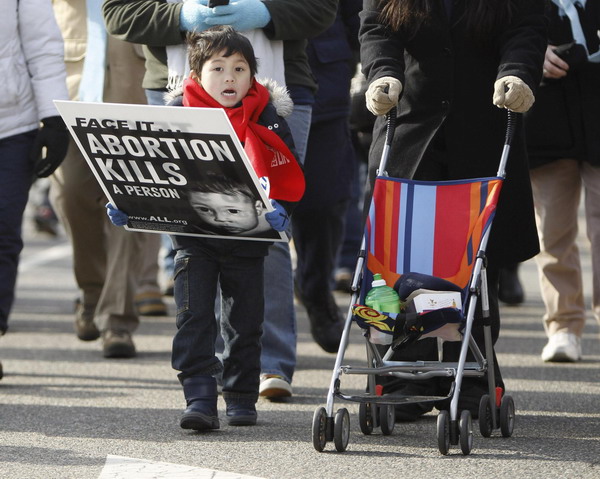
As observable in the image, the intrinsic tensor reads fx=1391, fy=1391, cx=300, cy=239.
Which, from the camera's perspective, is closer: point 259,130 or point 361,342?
point 259,130

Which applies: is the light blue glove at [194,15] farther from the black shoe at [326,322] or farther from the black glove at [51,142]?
the black shoe at [326,322]

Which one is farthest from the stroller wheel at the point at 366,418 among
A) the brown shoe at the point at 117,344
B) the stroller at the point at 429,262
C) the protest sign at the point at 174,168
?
the brown shoe at the point at 117,344

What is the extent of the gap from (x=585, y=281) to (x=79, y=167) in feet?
17.0

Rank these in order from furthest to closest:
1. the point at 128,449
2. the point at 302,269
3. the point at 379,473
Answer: the point at 302,269 < the point at 128,449 < the point at 379,473

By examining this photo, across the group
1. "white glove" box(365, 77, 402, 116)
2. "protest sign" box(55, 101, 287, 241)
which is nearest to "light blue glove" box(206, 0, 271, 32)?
"white glove" box(365, 77, 402, 116)

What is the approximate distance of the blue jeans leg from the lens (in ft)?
19.5

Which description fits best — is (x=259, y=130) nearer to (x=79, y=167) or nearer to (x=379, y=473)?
(x=379, y=473)

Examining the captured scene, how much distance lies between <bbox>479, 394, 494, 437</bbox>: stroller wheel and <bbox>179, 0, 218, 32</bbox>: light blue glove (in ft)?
6.00

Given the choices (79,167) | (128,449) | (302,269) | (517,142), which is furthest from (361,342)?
(128,449)

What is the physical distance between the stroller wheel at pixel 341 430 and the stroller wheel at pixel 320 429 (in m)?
0.04

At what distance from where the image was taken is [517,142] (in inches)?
210

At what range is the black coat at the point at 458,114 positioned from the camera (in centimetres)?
527

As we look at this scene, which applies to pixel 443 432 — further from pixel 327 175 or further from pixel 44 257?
pixel 44 257

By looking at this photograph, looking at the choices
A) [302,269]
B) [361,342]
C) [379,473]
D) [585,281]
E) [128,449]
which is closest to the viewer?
[379,473]
